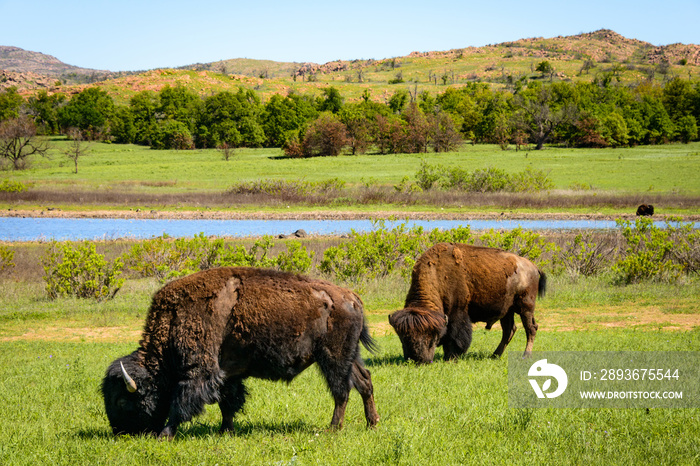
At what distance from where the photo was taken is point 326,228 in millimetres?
38812

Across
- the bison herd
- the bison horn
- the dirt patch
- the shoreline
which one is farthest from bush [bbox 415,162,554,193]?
the bison horn

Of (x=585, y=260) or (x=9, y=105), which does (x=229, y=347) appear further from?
(x=9, y=105)

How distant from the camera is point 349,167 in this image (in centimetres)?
8044

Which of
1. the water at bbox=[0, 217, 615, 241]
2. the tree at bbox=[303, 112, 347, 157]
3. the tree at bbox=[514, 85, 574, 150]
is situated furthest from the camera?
the tree at bbox=[514, 85, 574, 150]

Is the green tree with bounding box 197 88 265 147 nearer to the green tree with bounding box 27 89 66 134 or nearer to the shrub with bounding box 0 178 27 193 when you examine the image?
the green tree with bounding box 27 89 66 134

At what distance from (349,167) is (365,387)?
74.0 metres

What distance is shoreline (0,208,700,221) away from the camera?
4325cm

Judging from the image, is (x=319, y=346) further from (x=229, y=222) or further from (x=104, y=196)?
(x=104, y=196)

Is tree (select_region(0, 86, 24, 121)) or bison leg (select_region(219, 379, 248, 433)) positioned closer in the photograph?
bison leg (select_region(219, 379, 248, 433))

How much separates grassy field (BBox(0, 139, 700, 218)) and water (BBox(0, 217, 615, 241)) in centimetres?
617

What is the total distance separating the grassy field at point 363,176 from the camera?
163 feet

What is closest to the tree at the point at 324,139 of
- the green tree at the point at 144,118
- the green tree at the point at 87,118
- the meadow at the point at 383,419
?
the green tree at the point at 144,118

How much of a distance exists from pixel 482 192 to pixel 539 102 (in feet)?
226

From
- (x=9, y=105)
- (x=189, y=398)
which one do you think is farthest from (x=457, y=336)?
(x=9, y=105)
